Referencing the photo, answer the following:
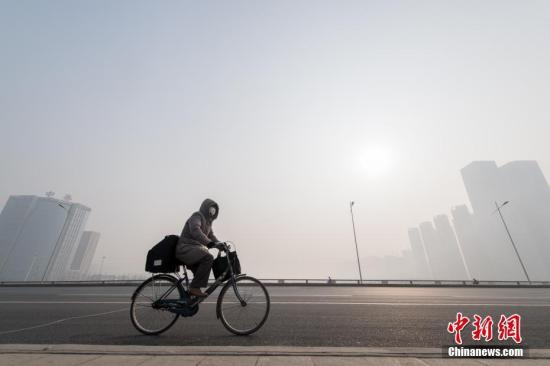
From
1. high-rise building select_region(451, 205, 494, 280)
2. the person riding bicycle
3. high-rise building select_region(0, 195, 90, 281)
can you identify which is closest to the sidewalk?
the person riding bicycle

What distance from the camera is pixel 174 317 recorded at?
3967 millimetres

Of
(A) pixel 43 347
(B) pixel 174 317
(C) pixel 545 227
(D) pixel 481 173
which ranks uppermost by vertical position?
(D) pixel 481 173

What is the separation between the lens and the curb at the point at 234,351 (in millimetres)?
2734

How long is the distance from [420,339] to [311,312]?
269 centimetres

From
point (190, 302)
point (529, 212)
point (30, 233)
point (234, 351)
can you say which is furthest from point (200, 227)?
point (30, 233)

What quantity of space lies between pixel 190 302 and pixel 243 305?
2.70 ft

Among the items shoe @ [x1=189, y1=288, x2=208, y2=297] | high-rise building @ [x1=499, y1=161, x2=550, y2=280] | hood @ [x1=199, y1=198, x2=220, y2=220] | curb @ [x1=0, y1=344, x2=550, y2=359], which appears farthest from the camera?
high-rise building @ [x1=499, y1=161, x2=550, y2=280]

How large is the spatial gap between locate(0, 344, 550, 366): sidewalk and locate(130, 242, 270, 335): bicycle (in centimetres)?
86

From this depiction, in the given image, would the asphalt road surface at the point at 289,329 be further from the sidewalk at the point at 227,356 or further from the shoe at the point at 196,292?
the shoe at the point at 196,292

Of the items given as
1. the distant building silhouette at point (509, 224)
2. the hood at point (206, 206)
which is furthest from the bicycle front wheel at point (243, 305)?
the distant building silhouette at point (509, 224)

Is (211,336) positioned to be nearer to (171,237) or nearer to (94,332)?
(171,237)

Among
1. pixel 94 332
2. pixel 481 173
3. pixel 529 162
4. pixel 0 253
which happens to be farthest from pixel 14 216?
pixel 529 162

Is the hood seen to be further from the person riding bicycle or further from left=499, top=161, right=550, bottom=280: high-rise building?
left=499, top=161, right=550, bottom=280: high-rise building

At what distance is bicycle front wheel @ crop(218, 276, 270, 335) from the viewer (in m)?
3.84
